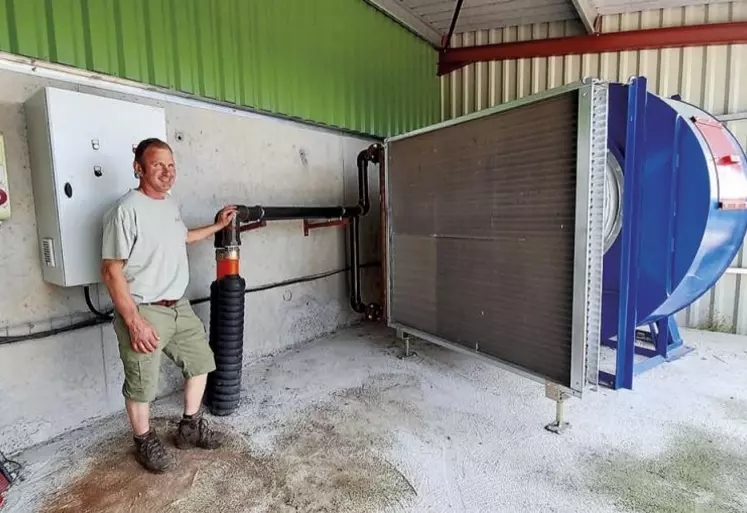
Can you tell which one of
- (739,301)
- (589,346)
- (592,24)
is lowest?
(739,301)

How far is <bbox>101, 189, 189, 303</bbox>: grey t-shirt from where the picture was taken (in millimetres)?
1887

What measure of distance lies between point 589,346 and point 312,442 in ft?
4.75

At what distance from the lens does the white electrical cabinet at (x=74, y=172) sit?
205cm

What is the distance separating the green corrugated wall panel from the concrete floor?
2.01 m

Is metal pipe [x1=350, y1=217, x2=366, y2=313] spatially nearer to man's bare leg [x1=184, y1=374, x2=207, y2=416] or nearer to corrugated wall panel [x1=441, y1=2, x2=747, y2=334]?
man's bare leg [x1=184, y1=374, x2=207, y2=416]

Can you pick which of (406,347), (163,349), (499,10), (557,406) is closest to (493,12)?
(499,10)

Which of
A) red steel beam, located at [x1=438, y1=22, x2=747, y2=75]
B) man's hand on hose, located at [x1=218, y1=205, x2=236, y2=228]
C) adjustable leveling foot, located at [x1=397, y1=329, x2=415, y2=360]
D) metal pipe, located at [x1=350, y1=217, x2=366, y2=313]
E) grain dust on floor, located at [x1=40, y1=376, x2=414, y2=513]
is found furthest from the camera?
metal pipe, located at [x1=350, y1=217, x2=366, y2=313]

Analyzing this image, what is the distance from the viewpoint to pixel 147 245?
1.97m

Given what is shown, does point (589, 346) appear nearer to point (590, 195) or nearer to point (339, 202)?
point (590, 195)

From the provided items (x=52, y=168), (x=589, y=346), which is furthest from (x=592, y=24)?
(x=52, y=168)

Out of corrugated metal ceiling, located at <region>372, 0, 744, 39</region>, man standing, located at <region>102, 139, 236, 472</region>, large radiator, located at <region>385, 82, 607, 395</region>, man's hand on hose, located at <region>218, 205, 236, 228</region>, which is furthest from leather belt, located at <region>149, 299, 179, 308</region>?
corrugated metal ceiling, located at <region>372, 0, 744, 39</region>

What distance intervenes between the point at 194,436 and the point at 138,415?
32 cm

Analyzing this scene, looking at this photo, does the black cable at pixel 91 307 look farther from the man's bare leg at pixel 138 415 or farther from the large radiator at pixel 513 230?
the large radiator at pixel 513 230

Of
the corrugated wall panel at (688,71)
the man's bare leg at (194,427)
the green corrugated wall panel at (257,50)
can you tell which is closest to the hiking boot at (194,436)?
the man's bare leg at (194,427)
